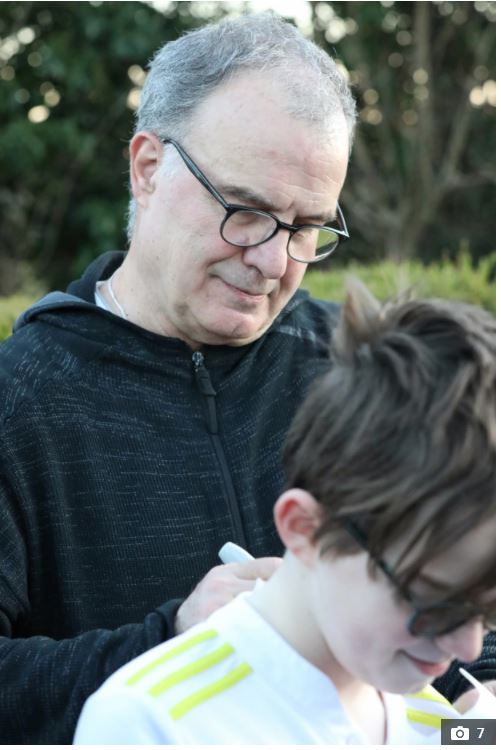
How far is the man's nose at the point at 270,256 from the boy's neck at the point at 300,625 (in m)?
1.09

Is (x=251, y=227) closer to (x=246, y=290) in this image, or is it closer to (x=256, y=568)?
(x=246, y=290)

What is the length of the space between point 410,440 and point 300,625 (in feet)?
1.10

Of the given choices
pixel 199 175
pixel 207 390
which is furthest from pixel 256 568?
pixel 199 175

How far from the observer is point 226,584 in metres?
1.88

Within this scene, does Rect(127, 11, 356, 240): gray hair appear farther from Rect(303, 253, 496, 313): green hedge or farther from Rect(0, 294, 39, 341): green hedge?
Rect(303, 253, 496, 313): green hedge

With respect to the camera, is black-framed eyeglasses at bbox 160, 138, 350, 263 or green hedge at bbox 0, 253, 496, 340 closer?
black-framed eyeglasses at bbox 160, 138, 350, 263

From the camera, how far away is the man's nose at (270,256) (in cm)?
256

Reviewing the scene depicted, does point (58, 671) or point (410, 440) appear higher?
point (410, 440)

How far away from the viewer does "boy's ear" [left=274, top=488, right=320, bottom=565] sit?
1.51 meters

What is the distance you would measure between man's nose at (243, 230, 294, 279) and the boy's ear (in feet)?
3.62

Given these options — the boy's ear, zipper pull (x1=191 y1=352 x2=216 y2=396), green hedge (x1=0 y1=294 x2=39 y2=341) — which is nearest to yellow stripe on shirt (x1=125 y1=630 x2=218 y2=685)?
the boy's ear

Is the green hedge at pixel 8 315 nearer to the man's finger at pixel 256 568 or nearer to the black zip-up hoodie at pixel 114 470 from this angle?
the black zip-up hoodie at pixel 114 470

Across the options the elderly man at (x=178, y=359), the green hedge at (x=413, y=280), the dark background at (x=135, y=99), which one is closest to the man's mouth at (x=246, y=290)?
the elderly man at (x=178, y=359)

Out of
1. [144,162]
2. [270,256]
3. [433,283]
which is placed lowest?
[433,283]
